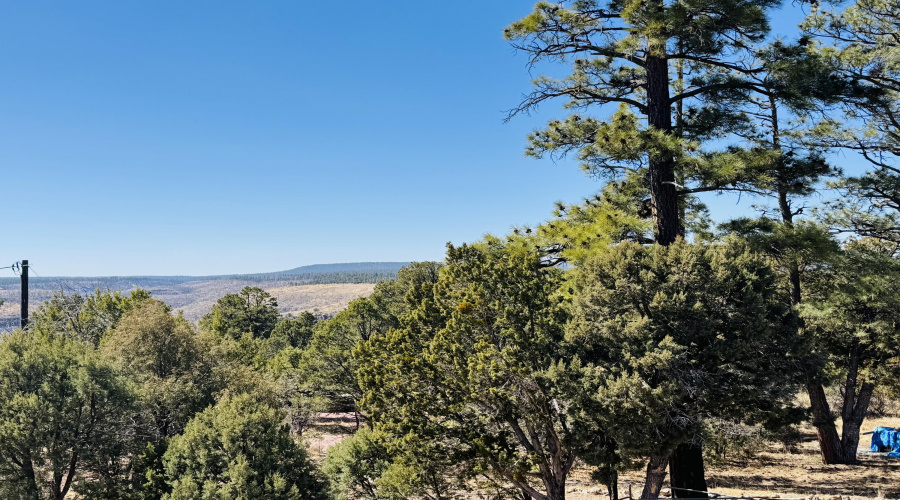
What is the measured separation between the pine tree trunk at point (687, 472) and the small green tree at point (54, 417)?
52.9 feet

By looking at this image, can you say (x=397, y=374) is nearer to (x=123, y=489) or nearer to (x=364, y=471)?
(x=364, y=471)

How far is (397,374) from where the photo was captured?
11.7 meters

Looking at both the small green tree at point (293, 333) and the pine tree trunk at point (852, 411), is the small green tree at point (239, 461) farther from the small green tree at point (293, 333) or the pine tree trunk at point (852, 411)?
the small green tree at point (293, 333)

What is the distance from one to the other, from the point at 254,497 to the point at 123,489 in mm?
5544

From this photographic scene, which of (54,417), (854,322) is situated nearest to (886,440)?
(854,322)

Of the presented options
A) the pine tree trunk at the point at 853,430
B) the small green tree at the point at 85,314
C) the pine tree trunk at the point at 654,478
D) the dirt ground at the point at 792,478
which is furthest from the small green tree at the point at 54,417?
the pine tree trunk at the point at 853,430

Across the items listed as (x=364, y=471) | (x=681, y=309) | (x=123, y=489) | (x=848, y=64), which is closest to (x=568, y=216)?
(x=681, y=309)

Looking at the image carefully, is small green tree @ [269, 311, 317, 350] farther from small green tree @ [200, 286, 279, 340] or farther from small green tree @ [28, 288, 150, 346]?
small green tree @ [28, 288, 150, 346]

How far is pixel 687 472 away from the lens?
12195 millimetres

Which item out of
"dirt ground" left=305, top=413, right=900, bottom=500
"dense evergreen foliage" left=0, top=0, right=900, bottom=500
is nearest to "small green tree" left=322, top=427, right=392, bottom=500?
"dense evergreen foliage" left=0, top=0, right=900, bottom=500

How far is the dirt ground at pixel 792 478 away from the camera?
1355 cm

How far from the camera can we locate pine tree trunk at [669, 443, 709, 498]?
39.5 feet

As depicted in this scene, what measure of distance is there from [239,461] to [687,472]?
1077 cm

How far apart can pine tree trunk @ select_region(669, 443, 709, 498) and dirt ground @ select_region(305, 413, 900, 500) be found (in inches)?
70.2
